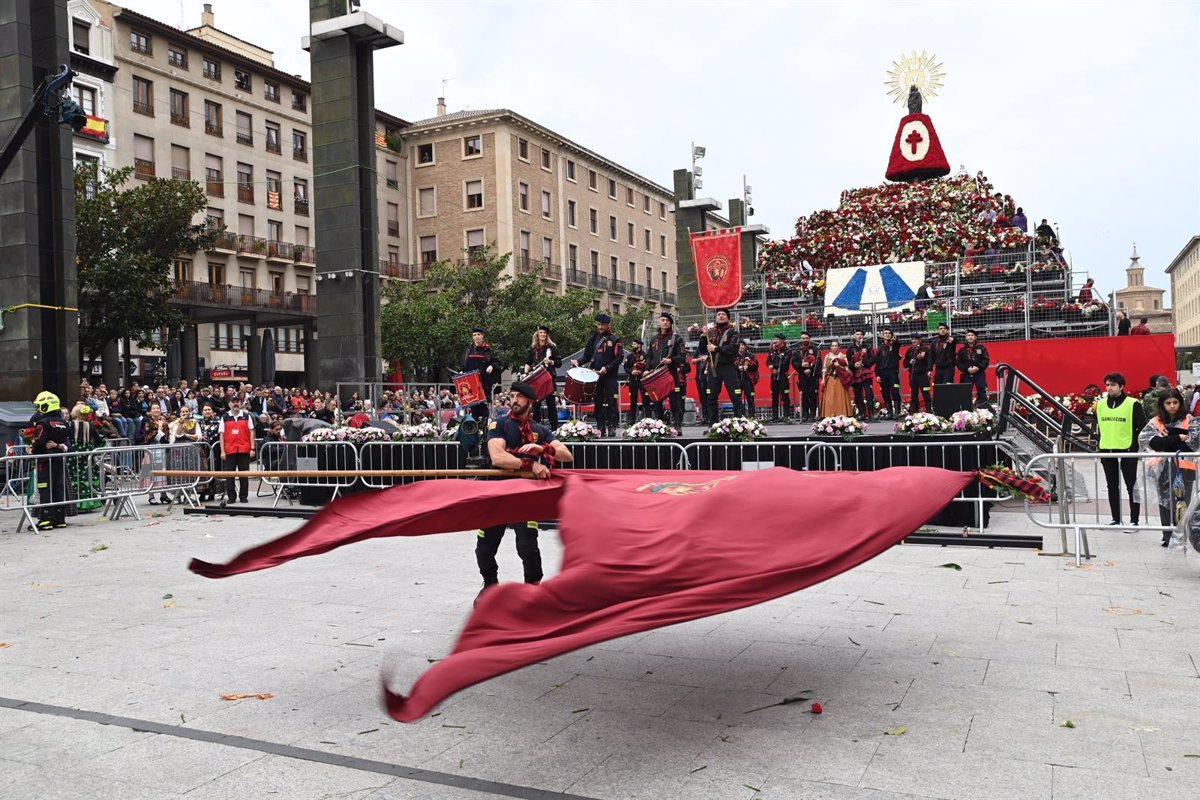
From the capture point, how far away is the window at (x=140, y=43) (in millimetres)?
47719

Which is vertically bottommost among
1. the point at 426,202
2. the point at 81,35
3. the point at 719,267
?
the point at 719,267

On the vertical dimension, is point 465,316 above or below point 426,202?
below

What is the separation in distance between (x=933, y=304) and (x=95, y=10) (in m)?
39.6

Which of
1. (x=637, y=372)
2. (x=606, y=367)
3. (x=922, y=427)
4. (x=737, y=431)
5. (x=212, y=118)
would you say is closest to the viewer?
(x=922, y=427)

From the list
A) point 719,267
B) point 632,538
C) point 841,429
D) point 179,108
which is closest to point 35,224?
point 841,429

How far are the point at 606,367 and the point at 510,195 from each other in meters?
46.3

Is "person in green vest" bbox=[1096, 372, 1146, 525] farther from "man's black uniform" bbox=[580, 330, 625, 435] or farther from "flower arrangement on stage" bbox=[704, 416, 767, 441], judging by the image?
"man's black uniform" bbox=[580, 330, 625, 435]

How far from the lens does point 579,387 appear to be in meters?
18.5

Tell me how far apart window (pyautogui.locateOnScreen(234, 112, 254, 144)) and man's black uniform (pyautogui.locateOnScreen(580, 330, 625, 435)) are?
42273 millimetres

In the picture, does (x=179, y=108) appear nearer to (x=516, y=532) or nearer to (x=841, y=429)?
(x=841, y=429)

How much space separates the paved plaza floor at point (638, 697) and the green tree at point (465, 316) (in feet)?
127

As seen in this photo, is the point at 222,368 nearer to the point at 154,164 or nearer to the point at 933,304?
the point at 154,164

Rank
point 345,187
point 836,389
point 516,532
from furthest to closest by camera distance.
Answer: point 345,187, point 836,389, point 516,532

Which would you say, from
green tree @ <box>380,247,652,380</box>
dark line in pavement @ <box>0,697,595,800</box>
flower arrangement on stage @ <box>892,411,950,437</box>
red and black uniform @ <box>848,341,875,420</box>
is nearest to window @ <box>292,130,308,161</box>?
green tree @ <box>380,247,652,380</box>
